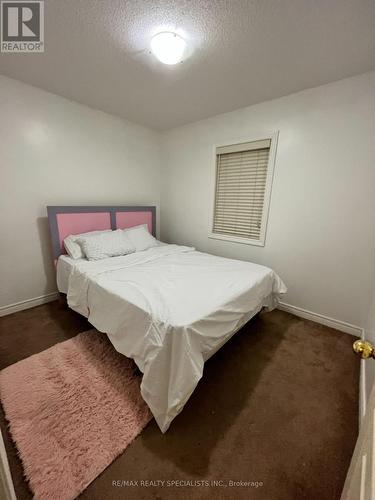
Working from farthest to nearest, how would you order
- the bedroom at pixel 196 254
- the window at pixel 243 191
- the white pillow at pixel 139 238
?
the white pillow at pixel 139 238 → the window at pixel 243 191 → the bedroom at pixel 196 254

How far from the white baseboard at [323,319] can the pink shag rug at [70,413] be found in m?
1.95

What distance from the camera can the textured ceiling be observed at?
4.21ft

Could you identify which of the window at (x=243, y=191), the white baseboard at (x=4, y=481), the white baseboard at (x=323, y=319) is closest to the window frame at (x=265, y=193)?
the window at (x=243, y=191)

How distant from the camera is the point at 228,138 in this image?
2.73m

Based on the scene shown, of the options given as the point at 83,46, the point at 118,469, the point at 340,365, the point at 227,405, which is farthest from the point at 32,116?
the point at 340,365

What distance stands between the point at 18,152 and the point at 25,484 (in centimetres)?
267

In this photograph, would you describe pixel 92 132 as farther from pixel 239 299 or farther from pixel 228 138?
pixel 239 299

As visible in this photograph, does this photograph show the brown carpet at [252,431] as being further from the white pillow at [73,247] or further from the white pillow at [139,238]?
the white pillow at [139,238]

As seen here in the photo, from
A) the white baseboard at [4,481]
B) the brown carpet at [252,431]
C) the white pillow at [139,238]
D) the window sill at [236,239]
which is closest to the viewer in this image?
the white baseboard at [4,481]

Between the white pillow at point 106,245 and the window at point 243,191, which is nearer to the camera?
the white pillow at point 106,245

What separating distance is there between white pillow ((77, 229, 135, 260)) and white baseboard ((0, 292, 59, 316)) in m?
0.86

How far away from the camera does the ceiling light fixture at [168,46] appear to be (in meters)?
1.49

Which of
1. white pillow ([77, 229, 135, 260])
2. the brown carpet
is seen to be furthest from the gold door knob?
white pillow ([77, 229, 135, 260])

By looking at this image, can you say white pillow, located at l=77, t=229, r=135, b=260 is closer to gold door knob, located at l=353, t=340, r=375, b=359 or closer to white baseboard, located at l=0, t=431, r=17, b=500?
white baseboard, located at l=0, t=431, r=17, b=500
